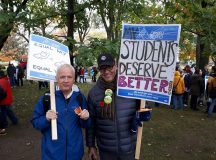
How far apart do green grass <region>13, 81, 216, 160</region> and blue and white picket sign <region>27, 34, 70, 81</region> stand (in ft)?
12.8

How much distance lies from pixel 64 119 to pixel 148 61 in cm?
118

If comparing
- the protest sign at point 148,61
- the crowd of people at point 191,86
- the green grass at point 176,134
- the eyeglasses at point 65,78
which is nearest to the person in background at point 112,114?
the protest sign at point 148,61

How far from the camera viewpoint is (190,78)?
14.2 metres

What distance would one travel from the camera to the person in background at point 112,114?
386 cm

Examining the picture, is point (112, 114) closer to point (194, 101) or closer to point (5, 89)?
point (5, 89)

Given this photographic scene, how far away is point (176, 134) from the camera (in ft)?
30.3

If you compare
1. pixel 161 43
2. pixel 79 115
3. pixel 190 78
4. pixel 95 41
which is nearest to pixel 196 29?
pixel 95 41

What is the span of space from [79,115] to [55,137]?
35cm

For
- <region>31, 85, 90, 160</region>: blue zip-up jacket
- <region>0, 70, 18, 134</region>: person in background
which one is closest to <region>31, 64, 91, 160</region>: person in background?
<region>31, 85, 90, 160</region>: blue zip-up jacket

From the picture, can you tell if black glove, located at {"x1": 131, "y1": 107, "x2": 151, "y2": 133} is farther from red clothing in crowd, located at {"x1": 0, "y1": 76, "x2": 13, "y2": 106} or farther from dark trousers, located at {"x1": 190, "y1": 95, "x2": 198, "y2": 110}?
dark trousers, located at {"x1": 190, "y1": 95, "x2": 198, "y2": 110}

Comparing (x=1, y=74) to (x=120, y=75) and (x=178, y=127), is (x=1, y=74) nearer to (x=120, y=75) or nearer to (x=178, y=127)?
(x=178, y=127)

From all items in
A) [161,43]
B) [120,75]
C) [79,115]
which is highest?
[161,43]

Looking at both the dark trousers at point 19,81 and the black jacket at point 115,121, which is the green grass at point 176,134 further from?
the dark trousers at point 19,81

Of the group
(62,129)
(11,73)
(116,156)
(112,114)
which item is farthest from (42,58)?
(11,73)
